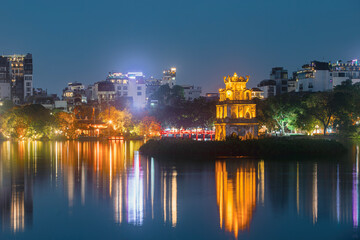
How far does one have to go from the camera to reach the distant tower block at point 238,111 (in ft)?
238

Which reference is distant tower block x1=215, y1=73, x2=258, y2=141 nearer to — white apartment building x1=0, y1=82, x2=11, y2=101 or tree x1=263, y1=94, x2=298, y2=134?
tree x1=263, y1=94, x2=298, y2=134

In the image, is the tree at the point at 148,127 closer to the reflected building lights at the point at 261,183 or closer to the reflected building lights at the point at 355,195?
the reflected building lights at the point at 261,183

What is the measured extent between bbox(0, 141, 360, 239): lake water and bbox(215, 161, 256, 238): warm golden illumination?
46 mm

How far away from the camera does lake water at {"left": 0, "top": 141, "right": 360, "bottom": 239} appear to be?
22641 millimetres

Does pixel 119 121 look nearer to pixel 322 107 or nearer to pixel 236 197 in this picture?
pixel 322 107

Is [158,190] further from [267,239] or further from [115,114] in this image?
[115,114]

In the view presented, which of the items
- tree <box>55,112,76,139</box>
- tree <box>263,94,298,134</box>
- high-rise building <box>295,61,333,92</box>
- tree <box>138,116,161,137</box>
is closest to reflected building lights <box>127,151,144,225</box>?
tree <box>263,94,298,134</box>

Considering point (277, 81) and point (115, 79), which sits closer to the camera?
point (277, 81)

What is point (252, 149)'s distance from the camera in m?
56.0

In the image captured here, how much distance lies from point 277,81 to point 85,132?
83.7 m

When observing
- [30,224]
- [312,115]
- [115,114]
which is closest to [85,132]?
[115,114]

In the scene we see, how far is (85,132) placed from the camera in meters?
124

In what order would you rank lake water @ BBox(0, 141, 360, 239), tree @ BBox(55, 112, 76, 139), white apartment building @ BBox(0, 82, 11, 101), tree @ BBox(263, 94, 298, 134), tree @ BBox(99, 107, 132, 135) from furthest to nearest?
white apartment building @ BBox(0, 82, 11, 101) < tree @ BBox(99, 107, 132, 135) < tree @ BBox(55, 112, 76, 139) < tree @ BBox(263, 94, 298, 134) < lake water @ BBox(0, 141, 360, 239)

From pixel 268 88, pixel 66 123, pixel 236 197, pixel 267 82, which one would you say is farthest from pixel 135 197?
pixel 267 82
